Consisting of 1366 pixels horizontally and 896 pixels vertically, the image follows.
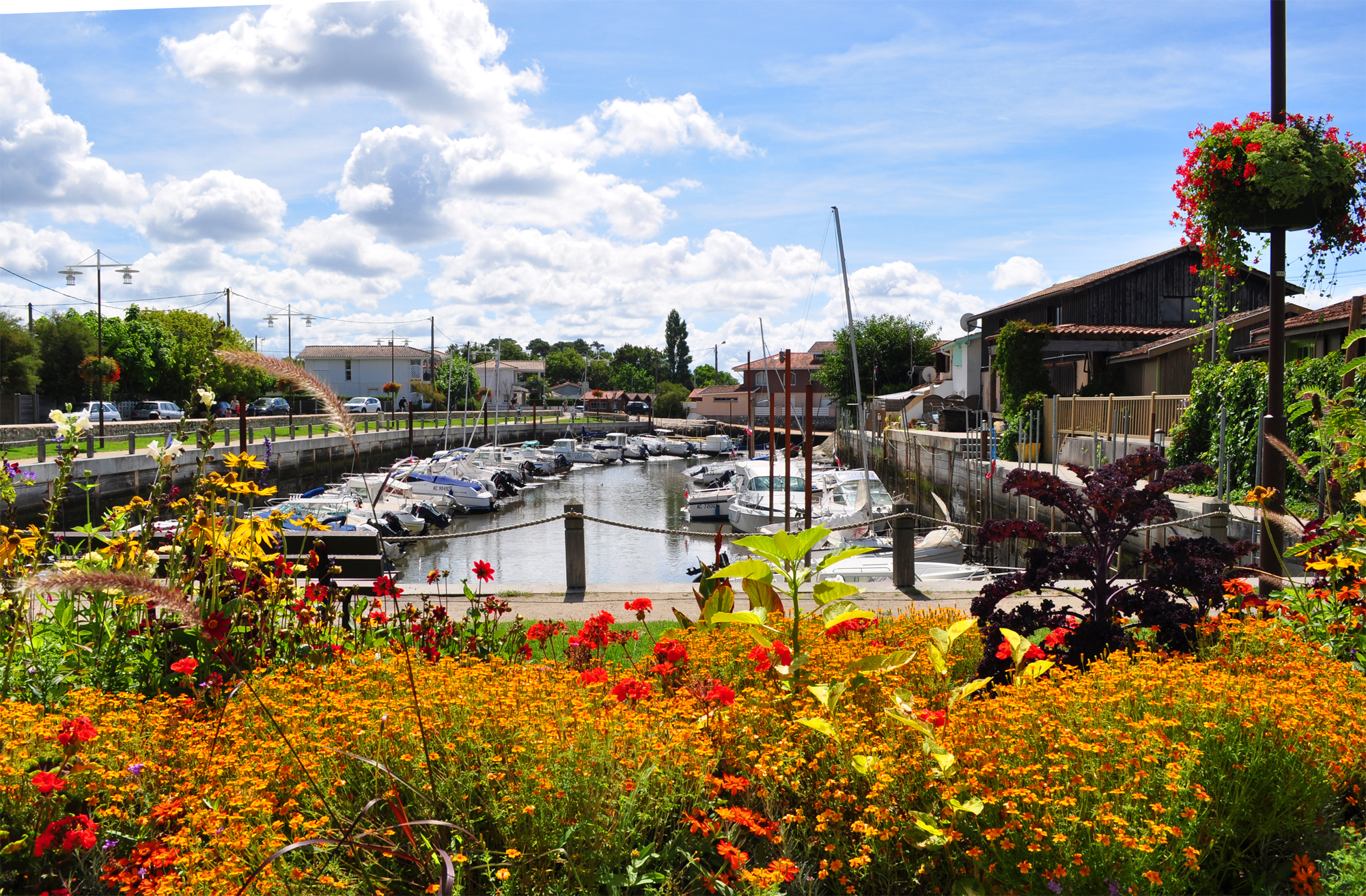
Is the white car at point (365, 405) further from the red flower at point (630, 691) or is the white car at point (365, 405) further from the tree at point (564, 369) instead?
the red flower at point (630, 691)

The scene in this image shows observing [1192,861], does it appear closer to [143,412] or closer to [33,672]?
[33,672]

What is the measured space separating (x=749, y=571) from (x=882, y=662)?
70 centimetres

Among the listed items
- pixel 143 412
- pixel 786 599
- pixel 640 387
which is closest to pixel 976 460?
pixel 786 599

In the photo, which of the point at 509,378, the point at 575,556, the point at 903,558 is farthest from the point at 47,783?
the point at 509,378

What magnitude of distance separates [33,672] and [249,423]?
57.0m

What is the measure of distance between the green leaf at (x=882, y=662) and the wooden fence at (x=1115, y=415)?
18.5 m

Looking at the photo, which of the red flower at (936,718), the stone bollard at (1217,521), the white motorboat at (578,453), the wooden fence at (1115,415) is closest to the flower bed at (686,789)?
the red flower at (936,718)

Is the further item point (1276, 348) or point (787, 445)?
point (787, 445)

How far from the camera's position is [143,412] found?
184ft

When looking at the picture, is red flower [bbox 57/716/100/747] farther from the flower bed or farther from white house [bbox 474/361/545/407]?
white house [bbox 474/361/545/407]

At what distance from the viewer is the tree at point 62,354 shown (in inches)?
2023

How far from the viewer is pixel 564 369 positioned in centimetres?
14588

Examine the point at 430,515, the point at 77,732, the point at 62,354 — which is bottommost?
the point at 430,515

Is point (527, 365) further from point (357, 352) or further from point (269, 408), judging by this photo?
point (269, 408)
